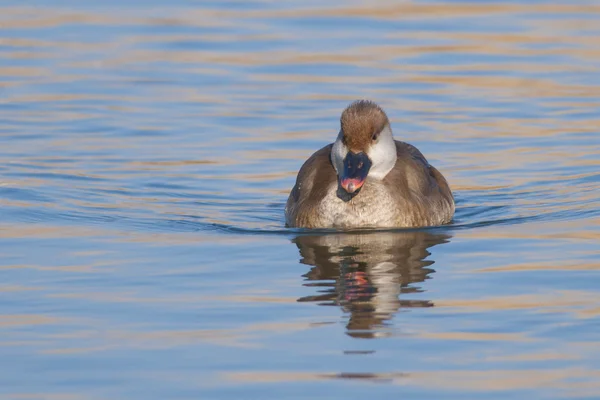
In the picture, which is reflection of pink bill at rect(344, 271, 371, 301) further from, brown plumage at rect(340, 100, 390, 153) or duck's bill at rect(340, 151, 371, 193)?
brown plumage at rect(340, 100, 390, 153)

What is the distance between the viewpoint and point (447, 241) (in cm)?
1144

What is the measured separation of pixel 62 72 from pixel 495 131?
6.80 metres

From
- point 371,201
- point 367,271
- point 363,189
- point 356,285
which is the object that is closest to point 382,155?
point 363,189

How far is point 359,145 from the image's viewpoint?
11922mm

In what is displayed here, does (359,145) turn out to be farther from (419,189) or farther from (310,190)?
(419,189)

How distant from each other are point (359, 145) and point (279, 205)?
1.65 meters

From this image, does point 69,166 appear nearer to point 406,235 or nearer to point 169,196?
point 169,196

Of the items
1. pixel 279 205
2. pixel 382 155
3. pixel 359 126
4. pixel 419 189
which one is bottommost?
pixel 279 205

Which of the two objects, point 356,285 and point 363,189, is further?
point 363,189

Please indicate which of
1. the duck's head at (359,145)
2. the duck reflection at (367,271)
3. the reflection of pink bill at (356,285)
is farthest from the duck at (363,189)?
the reflection of pink bill at (356,285)

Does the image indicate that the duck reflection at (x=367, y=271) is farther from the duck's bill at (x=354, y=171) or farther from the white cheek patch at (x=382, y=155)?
the white cheek patch at (x=382, y=155)

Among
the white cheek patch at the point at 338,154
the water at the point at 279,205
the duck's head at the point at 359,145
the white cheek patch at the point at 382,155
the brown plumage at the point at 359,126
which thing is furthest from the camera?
the white cheek patch at the point at 382,155

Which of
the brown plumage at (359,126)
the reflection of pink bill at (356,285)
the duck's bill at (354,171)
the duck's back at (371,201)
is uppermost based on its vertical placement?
the brown plumage at (359,126)

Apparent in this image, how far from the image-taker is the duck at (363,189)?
11.9 meters
